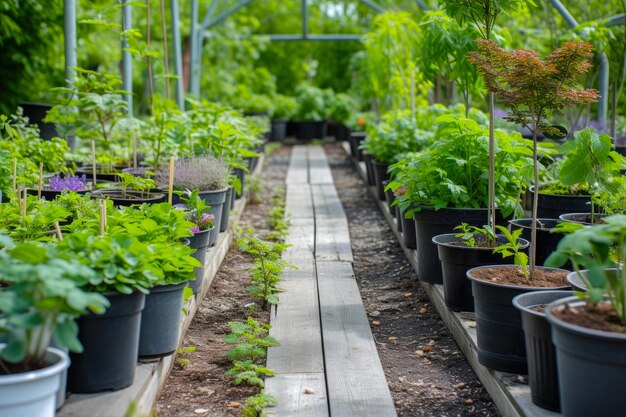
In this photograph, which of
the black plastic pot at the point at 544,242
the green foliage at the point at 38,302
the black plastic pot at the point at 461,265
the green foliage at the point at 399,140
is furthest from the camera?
the green foliage at the point at 399,140

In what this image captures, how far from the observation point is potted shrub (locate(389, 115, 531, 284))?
14.0 feet

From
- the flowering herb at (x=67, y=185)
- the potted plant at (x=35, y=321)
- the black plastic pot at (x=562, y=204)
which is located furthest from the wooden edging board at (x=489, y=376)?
the flowering herb at (x=67, y=185)

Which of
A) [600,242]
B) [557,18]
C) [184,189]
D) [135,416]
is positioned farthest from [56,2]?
[600,242]

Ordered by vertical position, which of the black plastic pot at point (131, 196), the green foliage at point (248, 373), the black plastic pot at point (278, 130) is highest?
the black plastic pot at point (278, 130)

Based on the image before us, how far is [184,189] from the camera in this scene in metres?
4.79

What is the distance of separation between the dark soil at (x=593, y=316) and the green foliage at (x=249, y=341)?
144cm

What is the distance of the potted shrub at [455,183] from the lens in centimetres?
427

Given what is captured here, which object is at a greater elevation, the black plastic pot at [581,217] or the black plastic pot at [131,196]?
the black plastic pot at [131,196]

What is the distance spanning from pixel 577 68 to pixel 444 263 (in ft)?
3.64

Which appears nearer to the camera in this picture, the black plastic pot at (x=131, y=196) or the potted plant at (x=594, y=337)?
the potted plant at (x=594, y=337)

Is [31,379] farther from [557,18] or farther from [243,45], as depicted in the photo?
[243,45]

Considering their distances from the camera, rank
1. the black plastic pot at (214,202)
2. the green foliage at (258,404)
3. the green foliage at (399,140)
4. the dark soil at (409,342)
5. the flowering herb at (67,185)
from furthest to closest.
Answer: the green foliage at (399,140)
the black plastic pot at (214,202)
the flowering herb at (67,185)
the dark soil at (409,342)
the green foliage at (258,404)

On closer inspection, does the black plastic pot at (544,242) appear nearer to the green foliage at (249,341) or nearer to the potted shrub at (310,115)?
the green foliage at (249,341)

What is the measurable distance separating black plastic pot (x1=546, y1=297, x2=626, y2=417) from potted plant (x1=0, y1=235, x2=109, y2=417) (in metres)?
1.30
